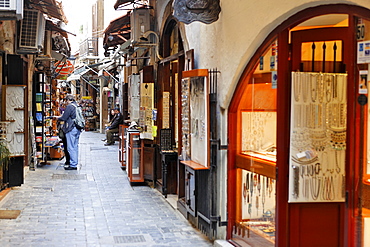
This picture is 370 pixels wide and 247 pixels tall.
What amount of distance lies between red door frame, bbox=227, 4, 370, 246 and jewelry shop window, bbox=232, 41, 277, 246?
0.09 meters

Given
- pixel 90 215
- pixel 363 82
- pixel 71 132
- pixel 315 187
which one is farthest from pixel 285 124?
pixel 71 132

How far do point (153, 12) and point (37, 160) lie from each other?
5792mm

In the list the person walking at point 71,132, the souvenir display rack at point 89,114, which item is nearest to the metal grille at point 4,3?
the person walking at point 71,132

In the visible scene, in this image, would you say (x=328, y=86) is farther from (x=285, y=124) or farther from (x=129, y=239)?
(x=129, y=239)

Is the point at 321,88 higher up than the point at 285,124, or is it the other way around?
the point at 321,88

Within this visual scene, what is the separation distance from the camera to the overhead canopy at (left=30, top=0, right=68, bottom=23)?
11.9 m

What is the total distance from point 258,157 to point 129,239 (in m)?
2.25

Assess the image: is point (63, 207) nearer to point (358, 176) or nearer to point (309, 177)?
point (309, 177)

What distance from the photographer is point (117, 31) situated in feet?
55.2

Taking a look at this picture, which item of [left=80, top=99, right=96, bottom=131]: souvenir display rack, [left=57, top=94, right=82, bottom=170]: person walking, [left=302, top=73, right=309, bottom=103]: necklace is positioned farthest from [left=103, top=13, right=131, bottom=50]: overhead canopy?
[left=80, top=99, right=96, bottom=131]: souvenir display rack

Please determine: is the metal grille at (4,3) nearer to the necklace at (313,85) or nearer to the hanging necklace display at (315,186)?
the necklace at (313,85)

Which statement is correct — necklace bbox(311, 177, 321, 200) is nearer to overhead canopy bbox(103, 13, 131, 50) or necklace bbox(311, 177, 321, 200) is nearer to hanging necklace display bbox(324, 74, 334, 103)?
hanging necklace display bbox(324, 74, 334, 103)

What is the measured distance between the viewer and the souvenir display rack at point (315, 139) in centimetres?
525

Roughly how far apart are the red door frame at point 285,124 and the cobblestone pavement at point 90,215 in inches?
57.9
